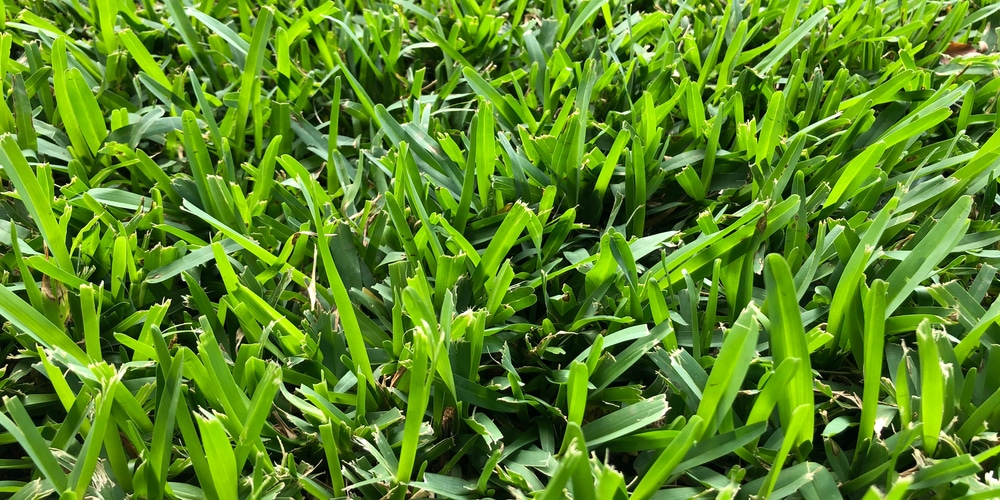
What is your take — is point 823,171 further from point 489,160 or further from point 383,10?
point 383,10

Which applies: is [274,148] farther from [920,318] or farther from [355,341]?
[920,318]

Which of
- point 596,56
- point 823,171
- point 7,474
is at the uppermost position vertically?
point 596,56

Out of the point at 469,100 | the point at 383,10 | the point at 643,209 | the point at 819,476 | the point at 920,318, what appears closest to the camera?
the point at 819,476

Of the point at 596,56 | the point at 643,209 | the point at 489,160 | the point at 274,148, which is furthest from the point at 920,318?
the point at 274,148

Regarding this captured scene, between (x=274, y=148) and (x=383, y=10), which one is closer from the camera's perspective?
(x=274, y=148)

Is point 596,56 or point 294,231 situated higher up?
point 596,56

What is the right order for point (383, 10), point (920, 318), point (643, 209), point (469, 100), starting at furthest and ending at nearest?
point (383, 10) < point (469, 100) < point (643, 209) < point (920, 318)
